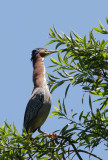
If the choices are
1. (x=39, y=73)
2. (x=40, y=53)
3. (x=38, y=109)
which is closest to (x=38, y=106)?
(x=38, y=109)

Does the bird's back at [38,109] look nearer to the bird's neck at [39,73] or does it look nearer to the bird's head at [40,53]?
the bird's neck at [39,73]

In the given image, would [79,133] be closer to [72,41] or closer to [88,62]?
[88,62]

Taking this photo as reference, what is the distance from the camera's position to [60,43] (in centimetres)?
356

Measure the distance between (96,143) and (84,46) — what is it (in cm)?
109

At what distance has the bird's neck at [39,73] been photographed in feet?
18.6

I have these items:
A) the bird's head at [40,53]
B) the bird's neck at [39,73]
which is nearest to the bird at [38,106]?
the bird's neck at [39,73]

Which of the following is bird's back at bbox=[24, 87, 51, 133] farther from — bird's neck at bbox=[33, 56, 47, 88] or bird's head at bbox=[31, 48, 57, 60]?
bird's head at bbox=[31, 48, 57, 60]

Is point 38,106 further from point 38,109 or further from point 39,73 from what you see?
point 39,73

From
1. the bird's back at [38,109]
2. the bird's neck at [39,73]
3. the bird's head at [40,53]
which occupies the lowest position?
the bird's back at [38,109]

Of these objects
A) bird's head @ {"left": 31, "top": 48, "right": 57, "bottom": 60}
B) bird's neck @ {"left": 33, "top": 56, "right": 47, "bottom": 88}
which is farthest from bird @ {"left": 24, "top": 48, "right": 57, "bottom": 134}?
bird's head @ {"left": 31, "top": 48, "right": 57, "bottom": 60}

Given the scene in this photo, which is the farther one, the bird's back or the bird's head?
the bird's head

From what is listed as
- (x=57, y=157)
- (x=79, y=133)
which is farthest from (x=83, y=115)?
(x=57, y=157)

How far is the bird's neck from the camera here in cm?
567

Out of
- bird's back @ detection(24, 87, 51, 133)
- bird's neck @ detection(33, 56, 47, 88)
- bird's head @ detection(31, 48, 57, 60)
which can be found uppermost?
bird's head @ detection(31, 48, 57, 60)
